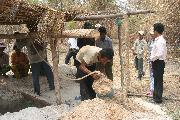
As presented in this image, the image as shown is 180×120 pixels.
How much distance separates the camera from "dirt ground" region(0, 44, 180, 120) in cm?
834

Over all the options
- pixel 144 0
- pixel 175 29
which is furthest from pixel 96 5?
pixel 175 29

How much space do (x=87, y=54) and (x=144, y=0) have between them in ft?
39.4

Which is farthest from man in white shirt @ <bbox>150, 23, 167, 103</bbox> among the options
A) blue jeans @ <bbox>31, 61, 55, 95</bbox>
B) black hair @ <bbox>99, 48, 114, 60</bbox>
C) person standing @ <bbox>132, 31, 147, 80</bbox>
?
blue jeans @ <bbox>31, 61, 55, 95</bbox>

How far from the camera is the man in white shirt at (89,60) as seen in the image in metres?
7.76

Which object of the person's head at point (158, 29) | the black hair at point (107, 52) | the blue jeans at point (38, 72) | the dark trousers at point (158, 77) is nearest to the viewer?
the black hair at point (107, 52)

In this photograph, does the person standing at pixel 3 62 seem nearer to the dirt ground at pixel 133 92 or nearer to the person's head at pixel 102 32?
the dirt ground at pixel 133 92

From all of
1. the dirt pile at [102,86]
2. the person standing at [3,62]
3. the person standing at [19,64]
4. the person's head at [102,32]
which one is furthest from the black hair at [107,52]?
the person standing at [3,62]

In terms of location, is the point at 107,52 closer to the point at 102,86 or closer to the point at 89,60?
the point at 89,60

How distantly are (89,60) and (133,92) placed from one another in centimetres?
305

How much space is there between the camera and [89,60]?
8.09 metres

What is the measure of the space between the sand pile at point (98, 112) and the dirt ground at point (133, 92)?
3 centimetres

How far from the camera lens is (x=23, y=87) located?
475 inches

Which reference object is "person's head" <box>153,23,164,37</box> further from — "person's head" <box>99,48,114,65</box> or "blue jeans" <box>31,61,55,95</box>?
"blue jeans" <box>31,61,55,95</box>

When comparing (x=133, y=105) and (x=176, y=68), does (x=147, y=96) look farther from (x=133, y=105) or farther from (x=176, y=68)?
(x=176, y=68)
